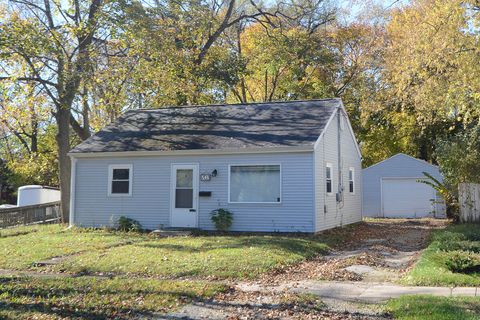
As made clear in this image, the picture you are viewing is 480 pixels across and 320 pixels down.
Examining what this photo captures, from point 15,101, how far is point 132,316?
51.6ft

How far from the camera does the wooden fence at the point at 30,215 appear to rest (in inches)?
872

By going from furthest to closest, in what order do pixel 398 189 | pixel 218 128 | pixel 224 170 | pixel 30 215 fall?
1. pixel 398 189
2. pixel 30 215
3. pixel 218 128
4. pixel 224 170

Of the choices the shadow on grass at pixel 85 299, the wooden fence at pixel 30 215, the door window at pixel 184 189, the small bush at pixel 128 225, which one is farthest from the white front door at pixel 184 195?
the wooden fence at pixel 30 215

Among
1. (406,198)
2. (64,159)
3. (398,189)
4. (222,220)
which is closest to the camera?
(222,220)

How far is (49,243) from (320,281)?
8846mm

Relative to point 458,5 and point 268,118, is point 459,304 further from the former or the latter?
point 268,118

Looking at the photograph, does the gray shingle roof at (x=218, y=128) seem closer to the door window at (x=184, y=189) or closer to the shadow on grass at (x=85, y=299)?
the door window at (x=184, y=189)

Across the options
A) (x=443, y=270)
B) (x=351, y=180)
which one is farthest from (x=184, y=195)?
(x=443, y=270)

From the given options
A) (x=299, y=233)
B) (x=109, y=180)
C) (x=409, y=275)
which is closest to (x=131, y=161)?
(x=109, y=180)

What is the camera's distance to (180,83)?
2361 cm

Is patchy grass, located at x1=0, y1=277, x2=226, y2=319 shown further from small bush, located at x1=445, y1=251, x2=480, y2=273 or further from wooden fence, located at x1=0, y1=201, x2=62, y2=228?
wooden fence, located at x1=0, y1=201, x2=62, y2=228

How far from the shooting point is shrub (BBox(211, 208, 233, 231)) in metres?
16.9

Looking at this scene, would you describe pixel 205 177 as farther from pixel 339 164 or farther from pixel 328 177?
pixel 339 164

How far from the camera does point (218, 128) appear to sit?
19.1m
